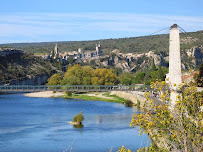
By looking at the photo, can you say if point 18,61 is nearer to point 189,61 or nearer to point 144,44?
point 189,61

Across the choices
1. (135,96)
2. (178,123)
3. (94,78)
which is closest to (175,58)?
(178,123)

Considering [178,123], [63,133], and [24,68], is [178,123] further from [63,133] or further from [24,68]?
[24,68]

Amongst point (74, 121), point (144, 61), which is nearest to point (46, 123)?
point (74, 121)

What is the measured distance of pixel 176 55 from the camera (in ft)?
78.8

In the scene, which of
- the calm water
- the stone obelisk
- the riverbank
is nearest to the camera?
the stone obelisk

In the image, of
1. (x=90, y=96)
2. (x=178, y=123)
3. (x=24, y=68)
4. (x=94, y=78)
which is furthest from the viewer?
(x=24, y=68)

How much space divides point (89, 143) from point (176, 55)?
6910 mm

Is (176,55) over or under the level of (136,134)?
over

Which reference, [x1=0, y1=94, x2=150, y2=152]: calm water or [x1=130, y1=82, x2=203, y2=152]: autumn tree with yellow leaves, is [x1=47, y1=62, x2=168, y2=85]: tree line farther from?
[x1=130, y1=82, x2=203, y2=152]: autumn tree with yellow leaves

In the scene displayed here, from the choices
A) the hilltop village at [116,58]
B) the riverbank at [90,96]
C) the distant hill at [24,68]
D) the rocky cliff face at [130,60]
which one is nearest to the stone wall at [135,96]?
the riverbank at [90,96]

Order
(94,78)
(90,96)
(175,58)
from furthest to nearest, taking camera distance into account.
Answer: (94,78) < (90,96) < (175,58)

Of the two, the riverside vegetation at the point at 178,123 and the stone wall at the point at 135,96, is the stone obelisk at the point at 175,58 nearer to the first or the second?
the riverside vegetation at the point at 178,123

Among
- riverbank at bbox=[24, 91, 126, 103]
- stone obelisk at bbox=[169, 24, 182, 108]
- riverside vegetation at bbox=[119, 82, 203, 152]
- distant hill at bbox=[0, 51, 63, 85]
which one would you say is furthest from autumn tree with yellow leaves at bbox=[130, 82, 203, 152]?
distant hill at bbox=[0, 51, 63, 85]

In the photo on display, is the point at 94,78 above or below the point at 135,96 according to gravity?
above
